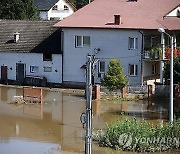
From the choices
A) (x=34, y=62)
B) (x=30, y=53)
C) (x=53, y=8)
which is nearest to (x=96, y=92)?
(x=34, y=62)

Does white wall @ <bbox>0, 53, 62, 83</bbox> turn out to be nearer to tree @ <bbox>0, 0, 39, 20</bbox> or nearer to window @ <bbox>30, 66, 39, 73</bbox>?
→ window @ <bbox>30, 66, 39, 73</bbox>

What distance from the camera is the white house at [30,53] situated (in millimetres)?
45969

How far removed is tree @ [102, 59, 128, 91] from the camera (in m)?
39.2

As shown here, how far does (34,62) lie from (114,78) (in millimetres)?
9815

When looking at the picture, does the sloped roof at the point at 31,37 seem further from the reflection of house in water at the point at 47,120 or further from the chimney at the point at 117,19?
the reflection of house in water at the point at 47,120

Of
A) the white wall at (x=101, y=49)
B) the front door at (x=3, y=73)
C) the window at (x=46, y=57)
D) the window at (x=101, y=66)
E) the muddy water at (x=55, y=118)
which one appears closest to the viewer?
the muddy water at (x=55, y=118)

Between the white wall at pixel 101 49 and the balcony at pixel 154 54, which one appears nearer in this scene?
the balcony at pixel 154 54

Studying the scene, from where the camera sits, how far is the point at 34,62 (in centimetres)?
4659

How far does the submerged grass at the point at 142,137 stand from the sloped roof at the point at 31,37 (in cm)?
2135

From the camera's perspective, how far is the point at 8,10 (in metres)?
58.9

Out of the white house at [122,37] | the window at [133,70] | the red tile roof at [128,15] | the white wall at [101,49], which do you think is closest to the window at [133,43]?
the white house at [122,37]

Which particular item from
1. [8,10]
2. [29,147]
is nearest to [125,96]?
[29,147]

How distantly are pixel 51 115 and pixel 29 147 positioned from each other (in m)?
7.78

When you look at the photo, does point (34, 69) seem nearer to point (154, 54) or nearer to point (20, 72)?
point (20, 72)
